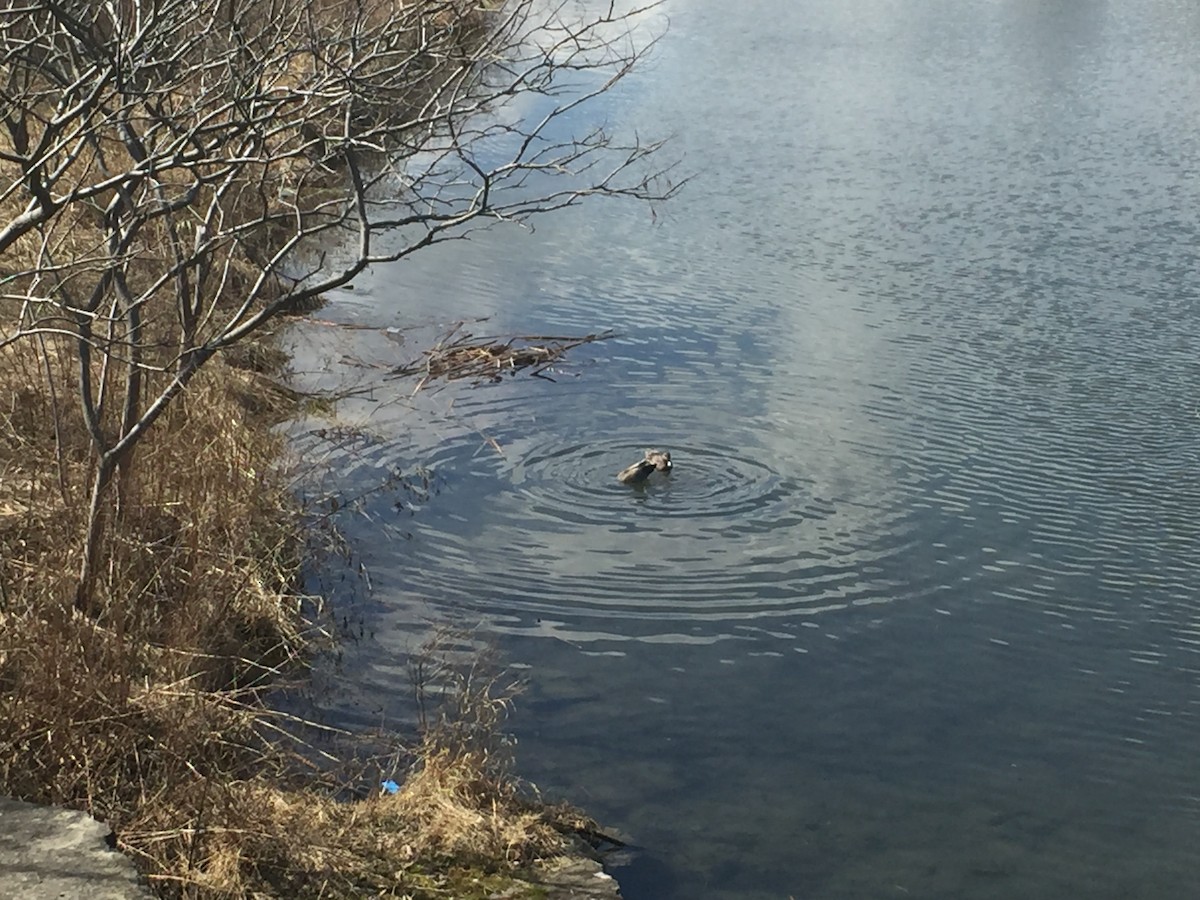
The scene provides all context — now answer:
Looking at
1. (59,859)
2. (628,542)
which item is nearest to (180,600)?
(59,859)

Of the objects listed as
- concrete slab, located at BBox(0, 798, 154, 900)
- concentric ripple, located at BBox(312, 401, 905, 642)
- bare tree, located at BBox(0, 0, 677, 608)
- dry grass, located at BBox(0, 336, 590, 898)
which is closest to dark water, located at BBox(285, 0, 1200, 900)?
concentric ripple, located at BBox(312, 401, 905, 642)

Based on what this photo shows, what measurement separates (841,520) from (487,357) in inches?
145

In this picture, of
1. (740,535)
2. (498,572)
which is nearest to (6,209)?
(498,572)

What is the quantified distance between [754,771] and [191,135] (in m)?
3.65

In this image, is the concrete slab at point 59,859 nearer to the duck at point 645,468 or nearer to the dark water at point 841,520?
the dark water at point 841,520

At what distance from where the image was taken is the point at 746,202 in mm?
15359

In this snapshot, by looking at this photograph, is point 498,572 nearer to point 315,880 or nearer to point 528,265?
A: point 315,880

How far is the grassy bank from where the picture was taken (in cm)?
450

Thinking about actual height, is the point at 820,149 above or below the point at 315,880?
above

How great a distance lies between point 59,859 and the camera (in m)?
4.07

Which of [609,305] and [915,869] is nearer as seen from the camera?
[915,869]

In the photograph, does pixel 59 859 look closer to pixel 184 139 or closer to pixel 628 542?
pixel 184 139

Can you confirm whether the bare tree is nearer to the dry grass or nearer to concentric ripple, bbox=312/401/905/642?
the dry grass

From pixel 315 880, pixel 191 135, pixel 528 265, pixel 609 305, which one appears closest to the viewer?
pixel 191 135
